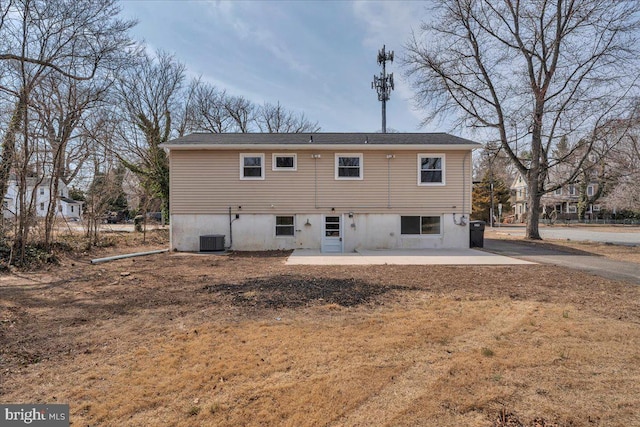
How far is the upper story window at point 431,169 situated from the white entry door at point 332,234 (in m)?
3.78

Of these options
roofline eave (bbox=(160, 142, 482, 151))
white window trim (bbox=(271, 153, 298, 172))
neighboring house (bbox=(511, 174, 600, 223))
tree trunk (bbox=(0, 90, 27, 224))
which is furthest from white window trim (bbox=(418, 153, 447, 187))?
neighboring house (bbox=(511, 174, 600, 223))

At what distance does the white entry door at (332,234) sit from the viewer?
41.9 ft

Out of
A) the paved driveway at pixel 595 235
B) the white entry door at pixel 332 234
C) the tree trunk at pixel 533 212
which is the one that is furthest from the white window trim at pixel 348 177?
the paved driveway at pixel 595 235

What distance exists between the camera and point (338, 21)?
514 inches

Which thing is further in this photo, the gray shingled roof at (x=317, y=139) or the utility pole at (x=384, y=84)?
the utility pole at (x=384, y=84)

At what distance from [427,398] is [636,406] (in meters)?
1.59

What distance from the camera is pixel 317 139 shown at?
1359 centimetres

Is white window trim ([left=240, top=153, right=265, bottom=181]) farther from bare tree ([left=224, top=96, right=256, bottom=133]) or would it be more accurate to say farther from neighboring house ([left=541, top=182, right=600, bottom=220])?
neighboring house ([left=541, top=182, right=600, bottom=220])

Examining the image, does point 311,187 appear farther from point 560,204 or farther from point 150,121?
point 560,204

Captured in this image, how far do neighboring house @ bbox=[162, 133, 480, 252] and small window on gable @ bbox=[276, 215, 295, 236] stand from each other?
0.04 meters

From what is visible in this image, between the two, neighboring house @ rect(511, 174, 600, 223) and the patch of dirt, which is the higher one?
neighboring house @ rect(511, 174, 600, 223)

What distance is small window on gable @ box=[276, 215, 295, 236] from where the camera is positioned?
12805mm

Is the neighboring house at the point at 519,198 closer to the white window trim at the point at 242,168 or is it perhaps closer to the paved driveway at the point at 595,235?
the paved driveway at the point at 595,235

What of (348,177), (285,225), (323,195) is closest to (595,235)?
(348,177)
